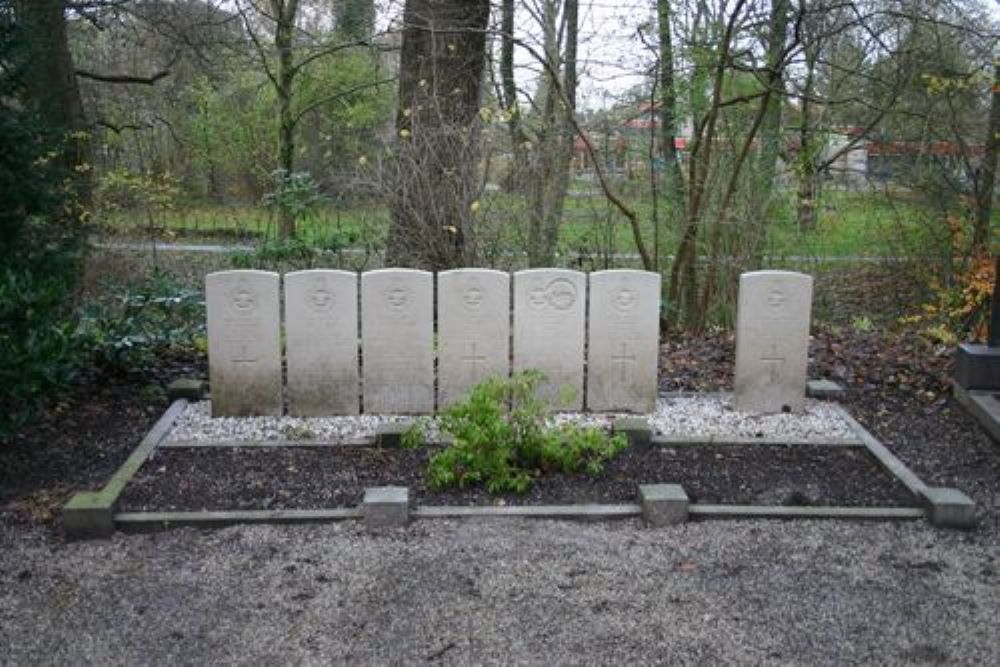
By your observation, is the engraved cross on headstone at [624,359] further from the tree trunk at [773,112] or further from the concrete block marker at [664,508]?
the tree trunk at [773,112]

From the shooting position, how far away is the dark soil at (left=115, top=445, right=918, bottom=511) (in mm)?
5086

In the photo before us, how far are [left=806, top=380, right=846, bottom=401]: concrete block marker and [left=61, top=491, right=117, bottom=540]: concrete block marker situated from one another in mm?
4835

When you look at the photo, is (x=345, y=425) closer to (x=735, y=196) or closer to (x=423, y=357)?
(x=423, y=357)

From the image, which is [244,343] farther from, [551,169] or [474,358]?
[551,169]

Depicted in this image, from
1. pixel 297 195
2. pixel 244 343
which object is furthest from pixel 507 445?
pixel 297 195

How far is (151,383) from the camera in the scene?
7.17 meters

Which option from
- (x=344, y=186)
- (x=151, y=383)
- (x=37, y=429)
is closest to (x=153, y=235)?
(x=344, y=186)

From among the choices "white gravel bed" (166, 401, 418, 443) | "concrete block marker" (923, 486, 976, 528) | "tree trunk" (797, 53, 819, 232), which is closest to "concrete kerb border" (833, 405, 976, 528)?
"concrete block marker" (923, 486, 976, 528)

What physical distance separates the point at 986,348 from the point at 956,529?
7.75 ft

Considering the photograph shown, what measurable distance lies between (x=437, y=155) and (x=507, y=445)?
3.99 m

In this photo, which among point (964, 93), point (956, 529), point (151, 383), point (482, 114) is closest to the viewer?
point (956, 529)

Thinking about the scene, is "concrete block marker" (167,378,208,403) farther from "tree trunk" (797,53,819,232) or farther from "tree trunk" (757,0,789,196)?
"tree trunk" (797,53,819,232)

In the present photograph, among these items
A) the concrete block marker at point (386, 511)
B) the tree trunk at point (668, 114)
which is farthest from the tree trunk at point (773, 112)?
the concrete block marker at point (386, 511)

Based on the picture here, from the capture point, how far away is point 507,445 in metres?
5.28
